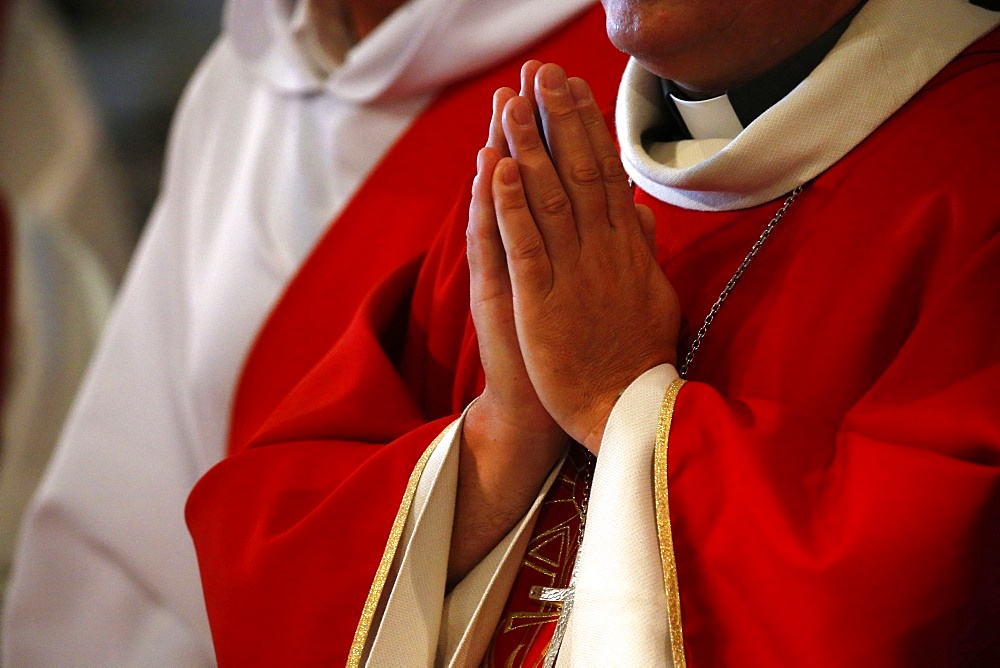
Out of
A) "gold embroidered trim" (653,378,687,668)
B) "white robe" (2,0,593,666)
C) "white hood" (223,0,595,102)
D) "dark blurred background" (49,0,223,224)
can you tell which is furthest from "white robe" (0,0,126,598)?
"gold embroidered trim" (653,378,687,668)

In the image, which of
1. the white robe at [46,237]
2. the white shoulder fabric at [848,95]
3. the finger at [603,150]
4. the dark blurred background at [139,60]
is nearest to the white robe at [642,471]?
the white shoulder fabric at [848,95]

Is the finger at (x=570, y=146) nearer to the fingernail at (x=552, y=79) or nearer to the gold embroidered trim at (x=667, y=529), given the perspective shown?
the fingernail at (x=552, y=79)

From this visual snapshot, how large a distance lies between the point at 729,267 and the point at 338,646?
0.55 meters

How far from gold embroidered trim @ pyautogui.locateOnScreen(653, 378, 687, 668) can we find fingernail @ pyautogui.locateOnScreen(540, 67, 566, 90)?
0.98 feet

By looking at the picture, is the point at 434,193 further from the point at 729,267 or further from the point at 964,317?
the point at 964,317

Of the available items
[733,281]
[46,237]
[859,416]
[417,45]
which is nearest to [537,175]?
[733,281]

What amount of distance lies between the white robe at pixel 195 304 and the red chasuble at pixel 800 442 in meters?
0.61

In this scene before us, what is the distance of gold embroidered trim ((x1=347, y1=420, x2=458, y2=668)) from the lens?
107cm

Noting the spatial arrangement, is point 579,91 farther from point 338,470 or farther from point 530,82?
point 338,470

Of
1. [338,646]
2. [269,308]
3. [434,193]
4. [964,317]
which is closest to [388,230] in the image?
[434,193]

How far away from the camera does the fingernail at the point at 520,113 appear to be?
0.99 meters

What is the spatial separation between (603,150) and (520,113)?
0.09 metres

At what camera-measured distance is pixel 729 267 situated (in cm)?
111

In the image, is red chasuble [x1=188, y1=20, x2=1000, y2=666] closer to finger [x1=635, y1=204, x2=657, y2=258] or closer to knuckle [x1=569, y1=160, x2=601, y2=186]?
finger [x1=635, y1=204, x2=657, y2=258]
